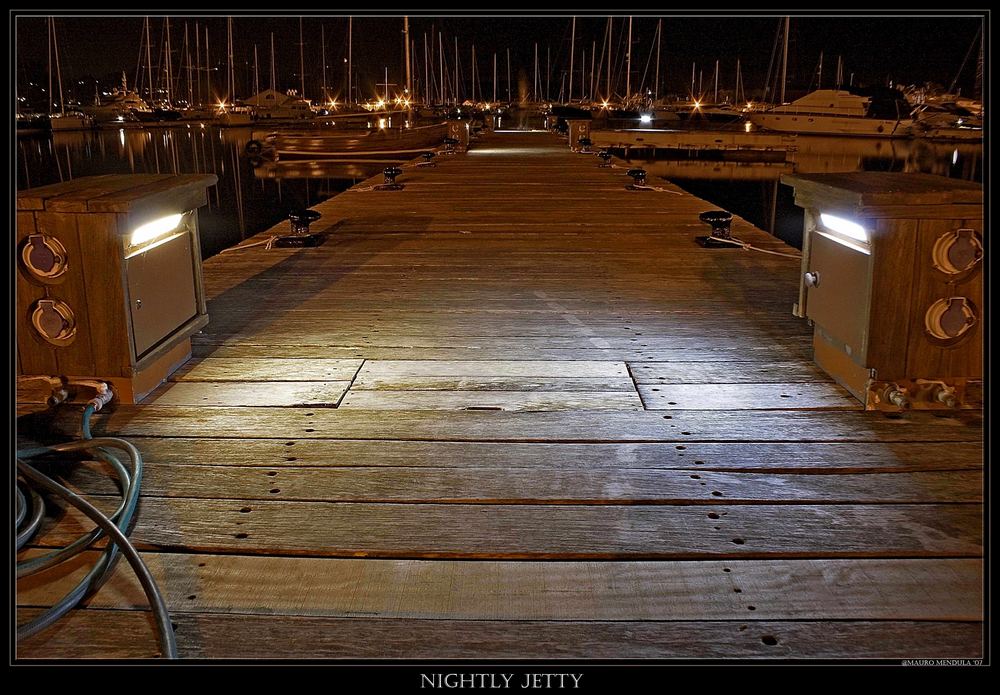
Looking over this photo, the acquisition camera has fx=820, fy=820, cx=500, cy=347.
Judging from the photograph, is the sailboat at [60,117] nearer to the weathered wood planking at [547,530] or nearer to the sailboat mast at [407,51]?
the sailboat mast at [407,51]

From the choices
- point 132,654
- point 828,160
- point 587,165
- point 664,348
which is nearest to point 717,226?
point 664,348

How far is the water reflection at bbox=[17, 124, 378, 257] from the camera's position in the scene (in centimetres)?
2006

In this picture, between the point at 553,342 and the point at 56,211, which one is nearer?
the point at 56,211

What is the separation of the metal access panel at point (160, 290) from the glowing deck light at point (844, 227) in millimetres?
2698

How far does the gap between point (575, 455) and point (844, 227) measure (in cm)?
150

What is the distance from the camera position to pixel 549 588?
1.92 metres

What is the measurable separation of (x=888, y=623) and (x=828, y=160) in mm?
37644

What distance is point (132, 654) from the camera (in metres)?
1.69

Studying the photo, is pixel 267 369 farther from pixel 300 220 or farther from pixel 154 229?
pixel 300 220

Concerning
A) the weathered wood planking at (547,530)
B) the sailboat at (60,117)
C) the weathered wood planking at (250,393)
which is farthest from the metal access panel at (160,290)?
the sailboat at (60,117)

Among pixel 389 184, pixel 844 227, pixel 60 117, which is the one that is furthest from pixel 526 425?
pixel 60 117
